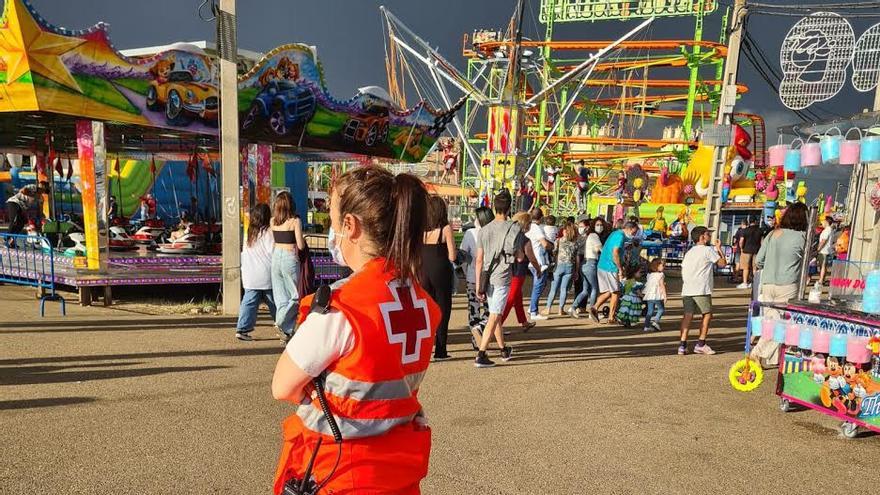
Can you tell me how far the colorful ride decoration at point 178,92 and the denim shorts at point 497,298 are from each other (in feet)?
19.8

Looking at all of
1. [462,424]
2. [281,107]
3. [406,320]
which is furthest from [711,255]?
[281,107]

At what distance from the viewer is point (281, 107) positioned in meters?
10.4

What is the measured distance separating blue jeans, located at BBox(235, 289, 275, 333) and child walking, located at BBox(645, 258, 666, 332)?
552 centimetres

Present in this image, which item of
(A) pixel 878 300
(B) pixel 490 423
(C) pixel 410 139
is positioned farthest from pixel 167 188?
(A) pixel 878 300

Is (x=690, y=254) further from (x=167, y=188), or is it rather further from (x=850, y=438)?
(x=167, y=188)

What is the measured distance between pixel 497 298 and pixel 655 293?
145 inches

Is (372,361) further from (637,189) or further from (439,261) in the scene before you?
(637,189)

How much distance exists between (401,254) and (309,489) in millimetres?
668

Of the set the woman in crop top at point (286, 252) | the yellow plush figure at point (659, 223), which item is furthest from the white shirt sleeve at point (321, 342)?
the yellow plush figure at point (659, 223)

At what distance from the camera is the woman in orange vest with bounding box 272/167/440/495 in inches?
57.1

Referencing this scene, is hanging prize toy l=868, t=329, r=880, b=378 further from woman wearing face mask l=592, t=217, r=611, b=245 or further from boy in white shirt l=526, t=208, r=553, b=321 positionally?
woman wearing face mask l=592, t=217, r=611, b=245

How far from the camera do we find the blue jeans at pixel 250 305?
685cm

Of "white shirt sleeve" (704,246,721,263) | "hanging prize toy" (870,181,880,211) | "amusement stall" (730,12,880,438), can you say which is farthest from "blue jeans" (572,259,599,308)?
"hanging prize toy" (870,181,880,211)

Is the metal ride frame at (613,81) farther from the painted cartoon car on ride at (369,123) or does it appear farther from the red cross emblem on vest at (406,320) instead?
the red cross emblem on vest at (406,320)
